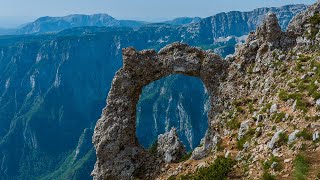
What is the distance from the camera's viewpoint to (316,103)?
67.8 feet

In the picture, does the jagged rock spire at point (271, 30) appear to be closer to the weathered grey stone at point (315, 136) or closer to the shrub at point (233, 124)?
the shrub at point (233, 124)

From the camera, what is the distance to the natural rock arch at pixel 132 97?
86.5 ft

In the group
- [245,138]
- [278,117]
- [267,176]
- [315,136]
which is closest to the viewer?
[267,176]

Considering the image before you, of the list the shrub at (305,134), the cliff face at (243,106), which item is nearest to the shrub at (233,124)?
the cliff face at (243,106)

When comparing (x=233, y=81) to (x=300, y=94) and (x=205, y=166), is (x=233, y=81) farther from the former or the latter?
(x=205, y=166)

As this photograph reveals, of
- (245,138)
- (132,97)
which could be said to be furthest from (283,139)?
(132,97)

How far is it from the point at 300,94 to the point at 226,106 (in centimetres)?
568

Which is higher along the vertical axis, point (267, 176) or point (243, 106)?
point (243, 106)

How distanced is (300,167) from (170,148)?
1027 centimetres

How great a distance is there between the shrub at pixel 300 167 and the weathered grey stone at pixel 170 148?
946 cm

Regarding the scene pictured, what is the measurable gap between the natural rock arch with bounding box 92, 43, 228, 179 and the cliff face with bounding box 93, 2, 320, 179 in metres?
0.07

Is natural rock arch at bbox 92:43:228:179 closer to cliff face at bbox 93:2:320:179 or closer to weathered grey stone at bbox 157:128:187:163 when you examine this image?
cliff face at bbox 93:2:320:179

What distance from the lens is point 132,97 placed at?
94.9 feet

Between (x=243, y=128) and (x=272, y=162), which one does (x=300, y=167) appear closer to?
(x=272, y=162)
